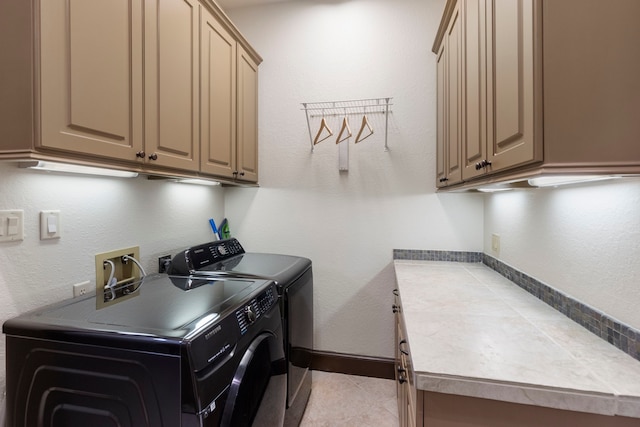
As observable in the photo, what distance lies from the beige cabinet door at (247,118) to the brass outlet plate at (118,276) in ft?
2.79

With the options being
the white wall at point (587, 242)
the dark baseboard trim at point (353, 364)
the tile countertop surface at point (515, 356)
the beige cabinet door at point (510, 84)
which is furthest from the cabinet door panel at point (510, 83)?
the dark baseboard trim at point (353, 364)

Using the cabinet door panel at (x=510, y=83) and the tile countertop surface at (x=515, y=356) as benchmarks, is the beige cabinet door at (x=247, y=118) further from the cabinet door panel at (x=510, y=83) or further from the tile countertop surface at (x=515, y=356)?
the cabinet door panel at (x=510, y=83)

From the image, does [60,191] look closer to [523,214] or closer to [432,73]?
[523,214]

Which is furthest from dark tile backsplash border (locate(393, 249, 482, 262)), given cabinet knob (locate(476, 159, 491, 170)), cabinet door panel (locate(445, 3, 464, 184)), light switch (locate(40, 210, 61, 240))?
light switch (locate(40, 210, 61, 240))

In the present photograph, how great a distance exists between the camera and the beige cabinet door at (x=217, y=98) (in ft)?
5.51

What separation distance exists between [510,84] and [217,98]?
61.1 inches

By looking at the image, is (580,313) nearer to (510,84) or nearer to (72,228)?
(510,84)

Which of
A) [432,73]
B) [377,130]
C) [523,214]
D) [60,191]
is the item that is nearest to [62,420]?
[60,191]

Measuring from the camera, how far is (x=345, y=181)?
2.34m

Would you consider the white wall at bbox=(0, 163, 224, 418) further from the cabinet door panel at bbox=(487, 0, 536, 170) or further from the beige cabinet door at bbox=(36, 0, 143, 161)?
the cabinet door panel at bbox=(487, 0, 536, 170)

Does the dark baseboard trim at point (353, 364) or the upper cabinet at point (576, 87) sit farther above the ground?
the upper cabinet at point (576, 87)

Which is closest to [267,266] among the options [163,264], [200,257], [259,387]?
[200,257]

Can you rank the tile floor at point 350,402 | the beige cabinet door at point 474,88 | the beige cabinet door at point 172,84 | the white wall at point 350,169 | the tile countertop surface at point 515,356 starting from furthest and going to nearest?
the white wall at point 350,169
the tile floor at point 350,402
the beige cabinet door at point 172,84
the beige cabinet door at point 474,88
the tile countertop surface at point 515,356

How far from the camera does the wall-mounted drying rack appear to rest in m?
2.25
